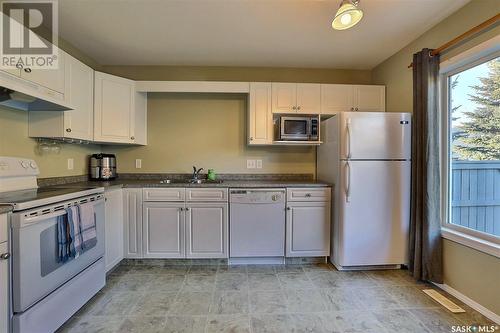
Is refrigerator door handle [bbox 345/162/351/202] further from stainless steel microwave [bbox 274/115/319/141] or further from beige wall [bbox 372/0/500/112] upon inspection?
beige wall [bbox 372/0/500/112]

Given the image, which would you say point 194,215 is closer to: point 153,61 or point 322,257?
point 322,257

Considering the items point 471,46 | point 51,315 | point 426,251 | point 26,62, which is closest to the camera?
point 51,315

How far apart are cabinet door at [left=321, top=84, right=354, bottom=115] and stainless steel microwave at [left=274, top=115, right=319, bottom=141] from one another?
242mm

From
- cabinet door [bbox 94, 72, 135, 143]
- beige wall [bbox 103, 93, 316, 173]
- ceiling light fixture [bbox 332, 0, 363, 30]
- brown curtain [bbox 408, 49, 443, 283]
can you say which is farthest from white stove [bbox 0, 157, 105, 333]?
brown curtain [bbox 408, 49, 443, 283]

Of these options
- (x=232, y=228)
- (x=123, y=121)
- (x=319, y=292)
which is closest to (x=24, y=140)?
(x=123, y=121)

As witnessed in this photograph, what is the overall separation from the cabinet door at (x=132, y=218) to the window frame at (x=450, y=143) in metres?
2.98

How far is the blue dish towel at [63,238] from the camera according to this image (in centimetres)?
160

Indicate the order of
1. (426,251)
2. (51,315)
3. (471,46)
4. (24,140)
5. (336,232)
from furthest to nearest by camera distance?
(336,232) < (426,251) < (24,140) < (471,46) < (51,315)

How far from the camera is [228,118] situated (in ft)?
10.6

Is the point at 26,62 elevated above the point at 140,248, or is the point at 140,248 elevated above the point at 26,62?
the point at 26,62

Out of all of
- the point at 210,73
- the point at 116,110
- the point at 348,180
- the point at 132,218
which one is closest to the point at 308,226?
the point at 348,180

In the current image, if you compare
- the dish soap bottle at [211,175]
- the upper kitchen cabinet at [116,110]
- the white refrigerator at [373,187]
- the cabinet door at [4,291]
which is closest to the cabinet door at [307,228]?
the white refrigerator at [373,187]

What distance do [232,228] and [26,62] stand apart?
2205 millimetres

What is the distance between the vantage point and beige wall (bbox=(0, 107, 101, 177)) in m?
1.90
